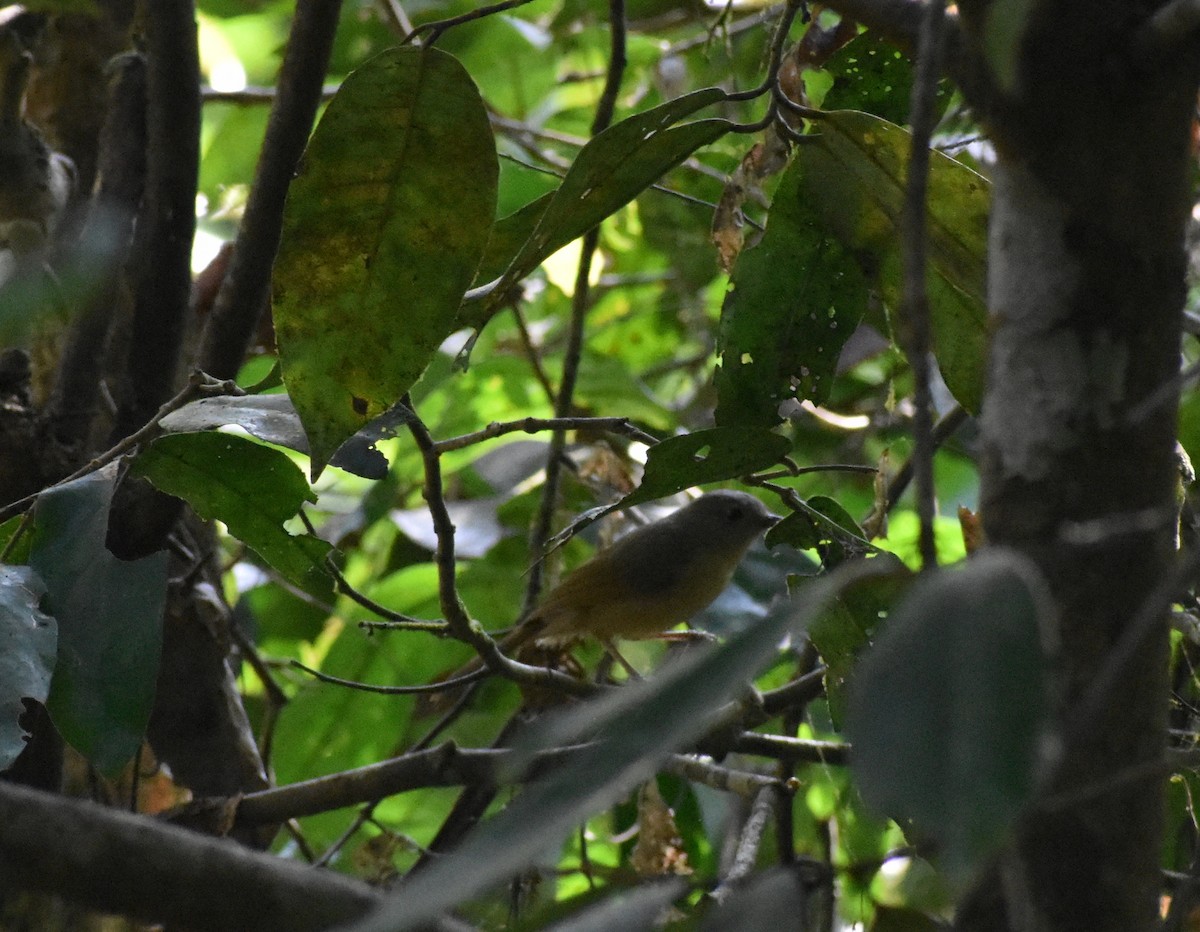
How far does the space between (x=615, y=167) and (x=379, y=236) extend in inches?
9.1

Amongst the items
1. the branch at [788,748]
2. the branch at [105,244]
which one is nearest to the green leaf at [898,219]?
A: the branch at [788,748]

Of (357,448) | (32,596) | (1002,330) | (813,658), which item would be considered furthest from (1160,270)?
(813,658)

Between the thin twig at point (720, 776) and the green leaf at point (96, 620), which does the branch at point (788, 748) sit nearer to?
the thin twig at point (720, 776)

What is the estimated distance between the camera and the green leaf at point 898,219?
4.17 ft

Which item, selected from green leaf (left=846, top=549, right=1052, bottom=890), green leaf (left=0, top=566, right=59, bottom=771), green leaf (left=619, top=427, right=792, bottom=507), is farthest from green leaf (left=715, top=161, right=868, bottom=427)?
green leaf (left=846, top=549, right=1052, bottom=890)

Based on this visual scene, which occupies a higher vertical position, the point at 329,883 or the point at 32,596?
the point at 32,596

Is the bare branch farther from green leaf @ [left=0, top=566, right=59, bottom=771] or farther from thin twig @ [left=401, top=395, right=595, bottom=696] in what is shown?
green leaf @ [left=0, top=566, right=59, bottom=771]

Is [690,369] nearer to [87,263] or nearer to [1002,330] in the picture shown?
[87,263]

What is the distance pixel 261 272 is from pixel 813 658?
3.35ft

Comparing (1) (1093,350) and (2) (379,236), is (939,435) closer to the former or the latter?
(2) (379,236)

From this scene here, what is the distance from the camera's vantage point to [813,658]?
6.79 feet

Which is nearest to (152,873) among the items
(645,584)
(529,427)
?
(529,427)

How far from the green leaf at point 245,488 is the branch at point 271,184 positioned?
1.58 ft

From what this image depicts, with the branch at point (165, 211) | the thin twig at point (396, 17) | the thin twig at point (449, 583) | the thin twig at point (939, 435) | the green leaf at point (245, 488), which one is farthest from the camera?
the thin twig at point (396, 17)
